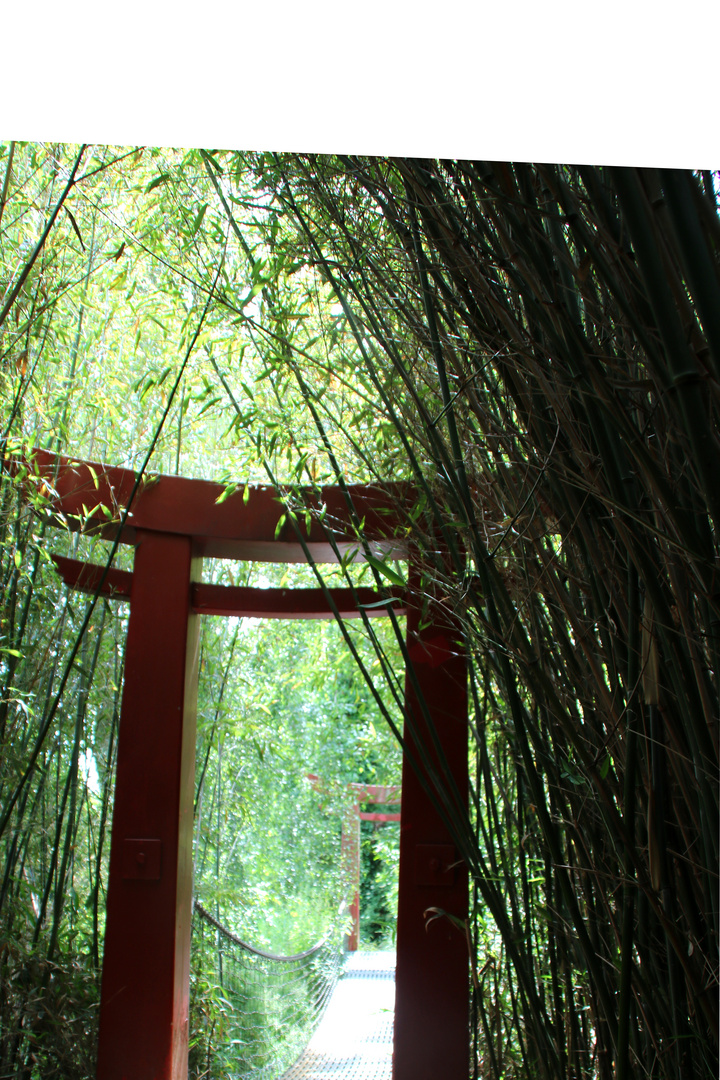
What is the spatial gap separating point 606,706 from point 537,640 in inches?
8.1

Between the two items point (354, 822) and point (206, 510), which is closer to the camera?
point (206, 510)

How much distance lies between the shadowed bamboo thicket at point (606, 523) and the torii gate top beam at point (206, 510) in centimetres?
92

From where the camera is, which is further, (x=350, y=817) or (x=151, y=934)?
(x=350, y=817)

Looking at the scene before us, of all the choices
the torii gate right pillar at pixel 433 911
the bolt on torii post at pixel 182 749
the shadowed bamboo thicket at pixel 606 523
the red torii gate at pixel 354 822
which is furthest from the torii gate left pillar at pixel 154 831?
the red torii gate at pixel 354 822

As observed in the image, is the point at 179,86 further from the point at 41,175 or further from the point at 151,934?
the point at 151,934

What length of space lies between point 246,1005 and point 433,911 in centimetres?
215

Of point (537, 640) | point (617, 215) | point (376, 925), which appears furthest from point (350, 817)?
point (617, 215)

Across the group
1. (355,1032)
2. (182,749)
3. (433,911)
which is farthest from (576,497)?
(355,1032)

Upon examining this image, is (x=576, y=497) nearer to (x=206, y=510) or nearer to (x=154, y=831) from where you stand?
(x=206, y=510)

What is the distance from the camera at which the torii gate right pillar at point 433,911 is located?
1.97 m

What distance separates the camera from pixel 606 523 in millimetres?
1000

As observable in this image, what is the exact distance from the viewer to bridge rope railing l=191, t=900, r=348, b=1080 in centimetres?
264

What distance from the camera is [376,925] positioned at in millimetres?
8023

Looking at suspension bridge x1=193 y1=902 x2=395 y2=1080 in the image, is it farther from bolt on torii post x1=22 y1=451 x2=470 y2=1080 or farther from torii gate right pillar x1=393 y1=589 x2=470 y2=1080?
torii gate right pillar x1=393 y1=589 x2=470 y2=1080
